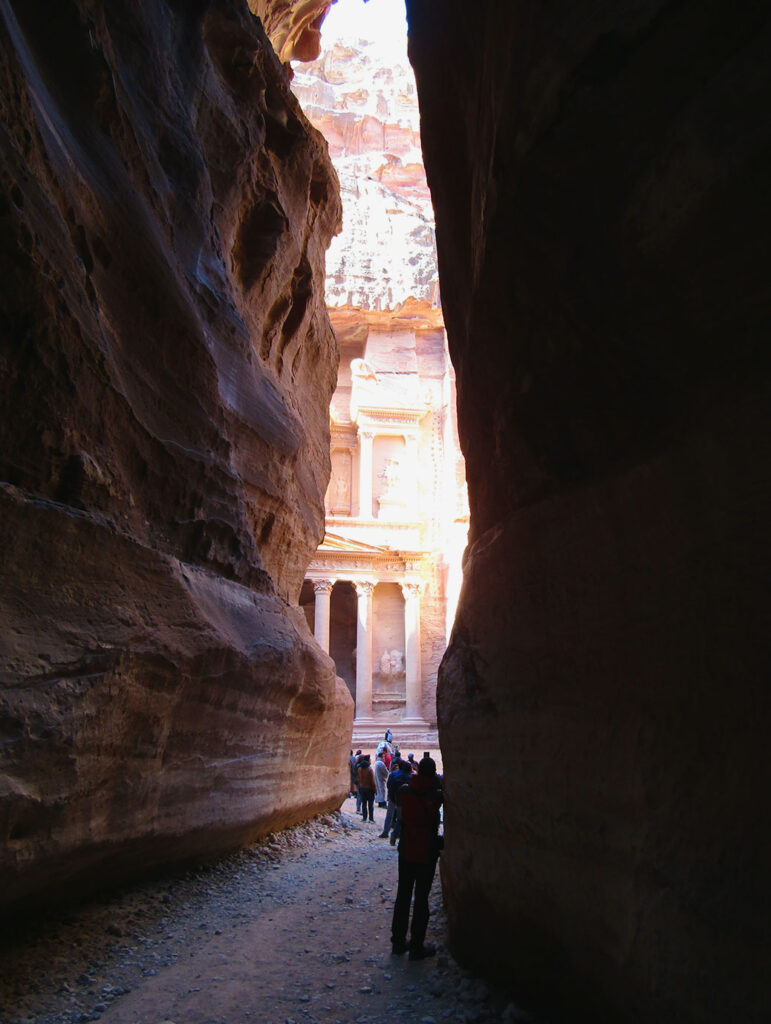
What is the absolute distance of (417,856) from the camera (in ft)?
14.5

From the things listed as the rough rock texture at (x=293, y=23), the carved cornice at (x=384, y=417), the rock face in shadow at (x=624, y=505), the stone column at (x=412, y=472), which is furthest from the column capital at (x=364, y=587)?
the rock face in shadow at (x=624, y=505)

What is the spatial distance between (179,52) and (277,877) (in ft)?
25.9

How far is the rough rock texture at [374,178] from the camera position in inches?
1393

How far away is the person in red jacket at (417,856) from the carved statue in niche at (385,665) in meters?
25.8

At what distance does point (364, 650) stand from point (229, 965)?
2481 cm

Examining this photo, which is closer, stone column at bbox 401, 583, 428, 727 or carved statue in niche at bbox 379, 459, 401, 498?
stone column at bbox 401, 583, 428, 727

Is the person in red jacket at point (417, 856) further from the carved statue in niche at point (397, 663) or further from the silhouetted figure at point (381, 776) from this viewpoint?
the carved statue in niche at point (397, 663)

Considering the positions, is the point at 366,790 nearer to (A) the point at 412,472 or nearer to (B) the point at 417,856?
(B) the point at 417,856

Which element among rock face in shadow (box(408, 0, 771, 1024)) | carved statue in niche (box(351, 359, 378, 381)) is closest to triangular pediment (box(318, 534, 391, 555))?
carved statue in niche (box(351, 359, 378, 381))

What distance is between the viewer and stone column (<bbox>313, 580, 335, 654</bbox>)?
27.4 metres

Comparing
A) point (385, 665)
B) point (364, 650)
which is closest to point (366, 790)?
point (364, 650)

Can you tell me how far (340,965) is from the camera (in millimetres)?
4176

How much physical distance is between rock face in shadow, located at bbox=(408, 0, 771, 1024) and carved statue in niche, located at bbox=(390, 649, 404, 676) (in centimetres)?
2626

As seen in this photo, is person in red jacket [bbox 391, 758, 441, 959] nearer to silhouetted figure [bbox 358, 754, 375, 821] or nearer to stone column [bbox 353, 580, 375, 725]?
silhouetted figure [bbox 358, 754, 375, 821]
